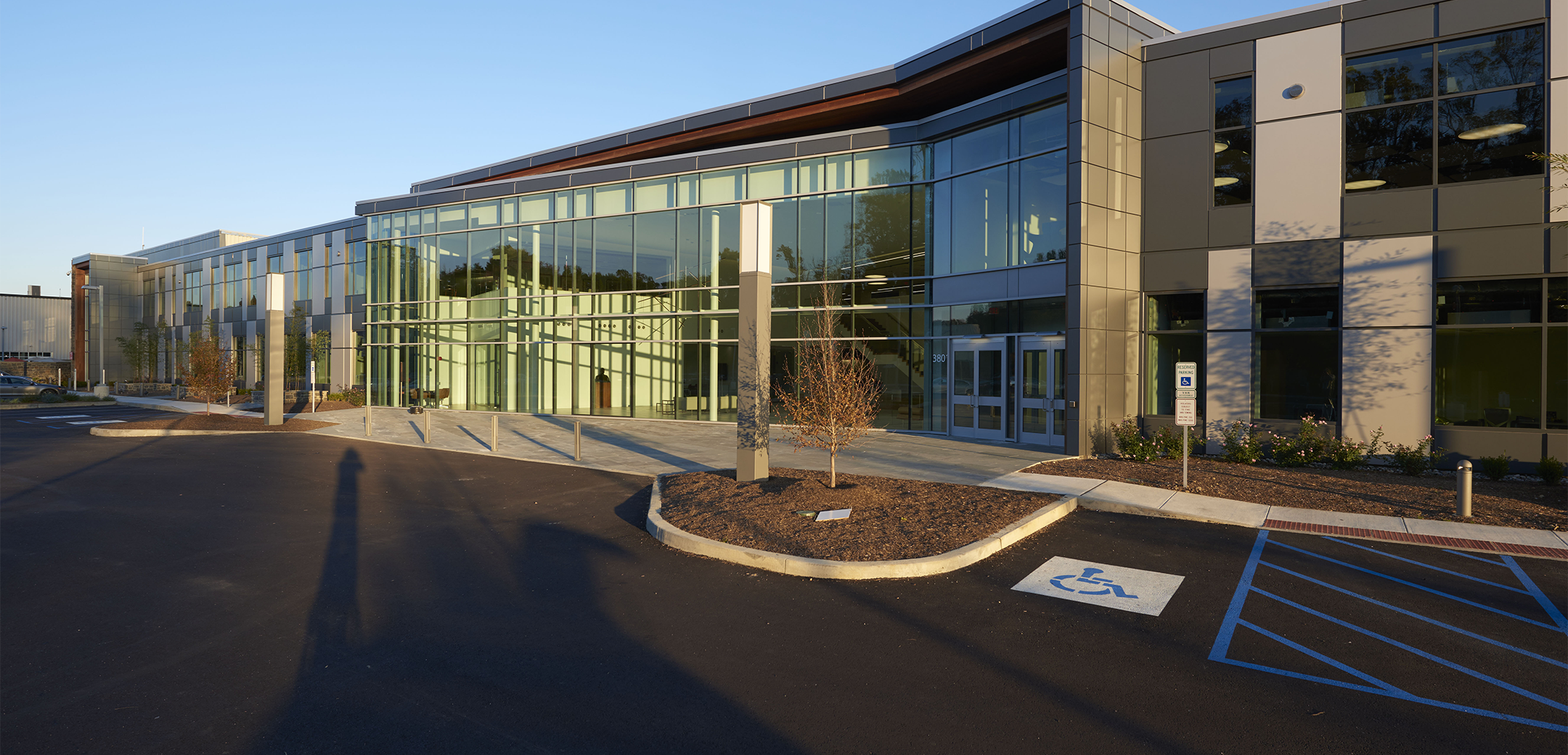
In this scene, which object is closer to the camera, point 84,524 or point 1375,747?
point 1375,747

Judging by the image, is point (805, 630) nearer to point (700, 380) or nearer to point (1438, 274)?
point (1438, 274)

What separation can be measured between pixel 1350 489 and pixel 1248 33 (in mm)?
9685

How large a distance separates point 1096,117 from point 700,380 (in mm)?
14149

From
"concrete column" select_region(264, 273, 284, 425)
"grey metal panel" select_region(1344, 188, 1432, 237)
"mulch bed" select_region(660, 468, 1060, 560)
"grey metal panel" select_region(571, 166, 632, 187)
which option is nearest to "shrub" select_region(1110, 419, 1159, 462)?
"mulch bed" select_region(660, 468, 1060, 560)

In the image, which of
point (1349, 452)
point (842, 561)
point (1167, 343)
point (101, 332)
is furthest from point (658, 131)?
point (101, 332)

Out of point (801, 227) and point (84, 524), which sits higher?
point (801, 227)

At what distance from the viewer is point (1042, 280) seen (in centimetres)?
1777

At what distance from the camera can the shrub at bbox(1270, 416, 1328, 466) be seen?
1462 cm

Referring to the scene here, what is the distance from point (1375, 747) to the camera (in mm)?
4289

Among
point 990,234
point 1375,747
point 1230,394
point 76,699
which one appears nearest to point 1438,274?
point 1230,394

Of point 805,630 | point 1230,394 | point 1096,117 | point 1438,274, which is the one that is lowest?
point 805,630

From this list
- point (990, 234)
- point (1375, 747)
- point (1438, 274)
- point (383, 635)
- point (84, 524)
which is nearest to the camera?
point (1375, 747)

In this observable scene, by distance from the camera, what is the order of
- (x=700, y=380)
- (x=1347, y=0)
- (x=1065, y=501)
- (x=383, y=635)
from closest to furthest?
(x=383, y=635) → (x=1065, y=501) → (x=1347, y=0) → (x=700, y=380)

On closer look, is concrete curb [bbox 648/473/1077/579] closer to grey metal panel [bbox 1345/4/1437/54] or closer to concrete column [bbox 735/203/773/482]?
concrete column [bbox 735/203/773/482]
